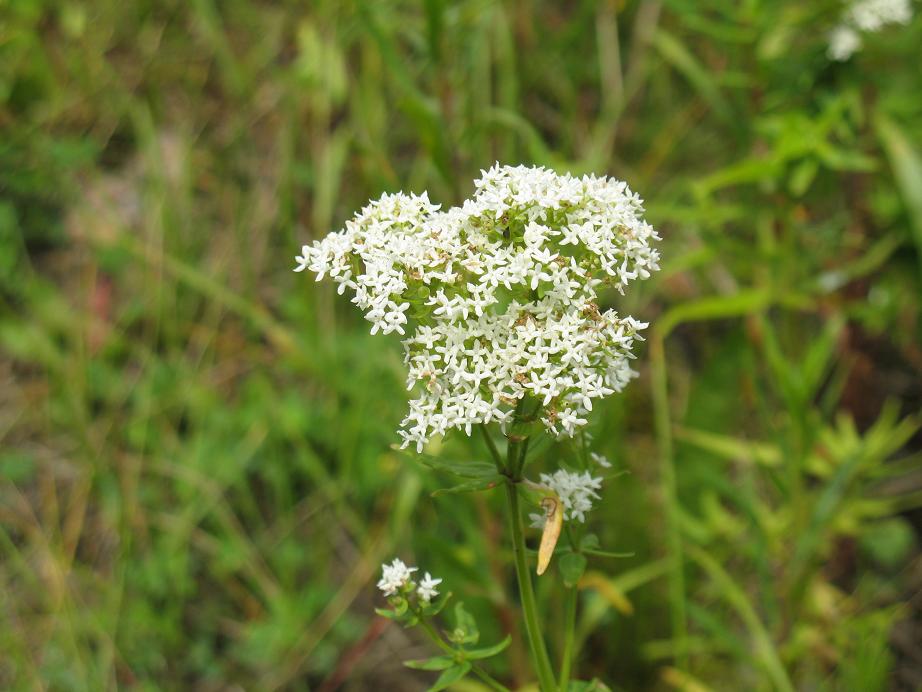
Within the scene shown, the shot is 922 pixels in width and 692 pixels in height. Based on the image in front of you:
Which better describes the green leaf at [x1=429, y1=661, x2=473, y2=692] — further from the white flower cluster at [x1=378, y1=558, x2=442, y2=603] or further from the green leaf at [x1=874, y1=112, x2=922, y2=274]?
the green leaf at [x1=874, y1=112, x2=922, y2=274]

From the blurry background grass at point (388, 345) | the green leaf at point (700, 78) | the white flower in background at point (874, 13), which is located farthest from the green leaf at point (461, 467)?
the white flower in background at point (874, 13)

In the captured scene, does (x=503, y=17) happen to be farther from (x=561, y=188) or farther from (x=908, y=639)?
(x=908, y=639)

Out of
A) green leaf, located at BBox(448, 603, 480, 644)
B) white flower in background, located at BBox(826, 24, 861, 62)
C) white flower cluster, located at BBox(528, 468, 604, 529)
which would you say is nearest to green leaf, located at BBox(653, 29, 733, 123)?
white flower in background, located at BBox(826, 24, 861, 62)

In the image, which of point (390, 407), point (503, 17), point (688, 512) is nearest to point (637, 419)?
point (688, 512)

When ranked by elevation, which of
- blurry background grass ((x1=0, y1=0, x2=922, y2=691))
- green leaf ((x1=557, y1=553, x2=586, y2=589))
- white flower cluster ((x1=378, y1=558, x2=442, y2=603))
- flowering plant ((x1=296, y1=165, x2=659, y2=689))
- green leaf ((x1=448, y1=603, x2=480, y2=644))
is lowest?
green leaf ((x1=448, y1=603, x2=480, y2=644))

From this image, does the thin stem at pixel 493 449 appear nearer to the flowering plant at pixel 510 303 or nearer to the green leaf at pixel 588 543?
the flowering plant at pixel 510 303

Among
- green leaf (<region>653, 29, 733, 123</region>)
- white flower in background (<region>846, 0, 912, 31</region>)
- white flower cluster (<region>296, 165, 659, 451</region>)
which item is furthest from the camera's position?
green leaf (<region>653, 29, 733, 123</region>)

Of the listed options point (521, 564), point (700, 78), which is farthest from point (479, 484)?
point (700, 78)
